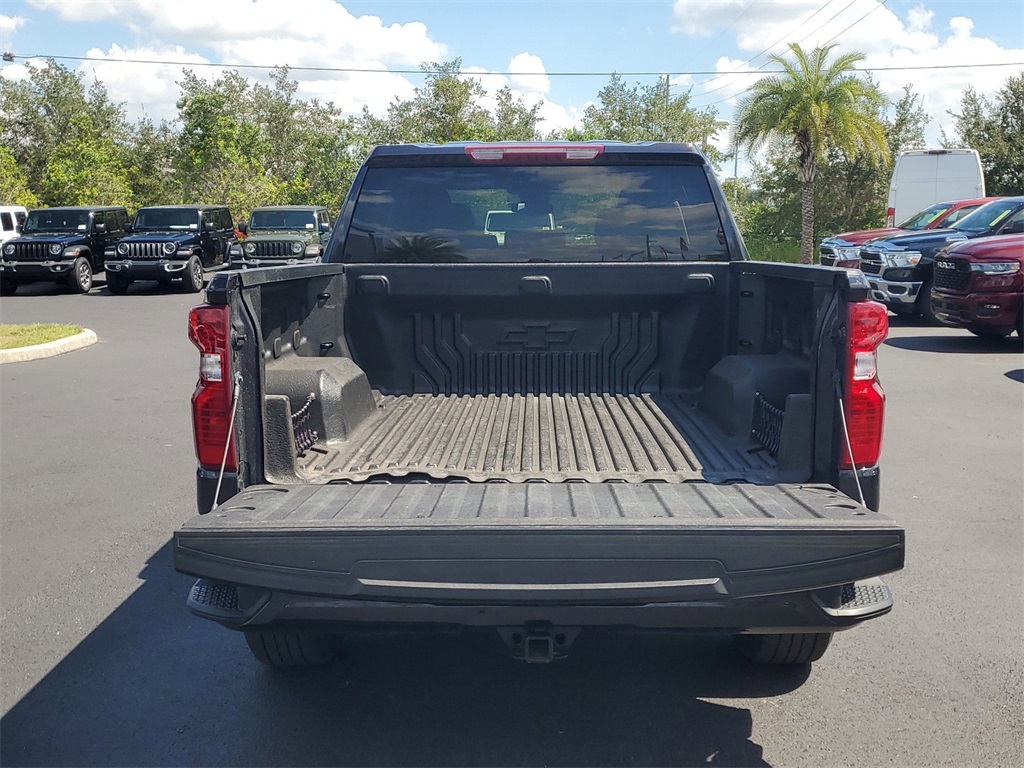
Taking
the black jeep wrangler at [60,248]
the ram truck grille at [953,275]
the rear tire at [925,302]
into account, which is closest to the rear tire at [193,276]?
the black jeep wrangler at [60,248]

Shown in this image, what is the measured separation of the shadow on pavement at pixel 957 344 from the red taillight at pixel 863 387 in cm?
998

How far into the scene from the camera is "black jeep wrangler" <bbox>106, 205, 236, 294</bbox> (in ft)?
66.5

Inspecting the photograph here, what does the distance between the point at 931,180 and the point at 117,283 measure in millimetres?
18825

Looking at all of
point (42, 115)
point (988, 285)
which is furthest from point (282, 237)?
point (42, 115)

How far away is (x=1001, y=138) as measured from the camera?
1286 inches

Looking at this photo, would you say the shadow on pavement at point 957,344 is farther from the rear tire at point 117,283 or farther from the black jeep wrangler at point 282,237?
the rear tire at point 117,283

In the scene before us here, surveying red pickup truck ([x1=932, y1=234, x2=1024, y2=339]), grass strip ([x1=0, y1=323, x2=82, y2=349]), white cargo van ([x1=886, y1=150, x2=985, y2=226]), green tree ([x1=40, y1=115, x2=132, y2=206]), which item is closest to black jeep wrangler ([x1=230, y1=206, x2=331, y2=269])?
grass strip ([x1=0, y1=323, x2=82, y2=349])

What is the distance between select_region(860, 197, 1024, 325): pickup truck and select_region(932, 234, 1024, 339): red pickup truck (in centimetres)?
201

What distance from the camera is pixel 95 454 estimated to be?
713cm

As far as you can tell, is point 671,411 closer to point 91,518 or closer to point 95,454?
point 91,518

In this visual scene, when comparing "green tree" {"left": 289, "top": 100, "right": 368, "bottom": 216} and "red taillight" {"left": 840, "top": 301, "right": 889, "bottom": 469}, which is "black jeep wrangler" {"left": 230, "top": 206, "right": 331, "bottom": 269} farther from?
"red taillight" {"left": 840, "top": 301, "right": 889, "bottom": 469}

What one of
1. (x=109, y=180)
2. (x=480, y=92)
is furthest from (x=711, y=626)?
(x=480, y=92)

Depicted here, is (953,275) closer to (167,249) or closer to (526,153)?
(526,153)

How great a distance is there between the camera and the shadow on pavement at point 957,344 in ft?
40.2
